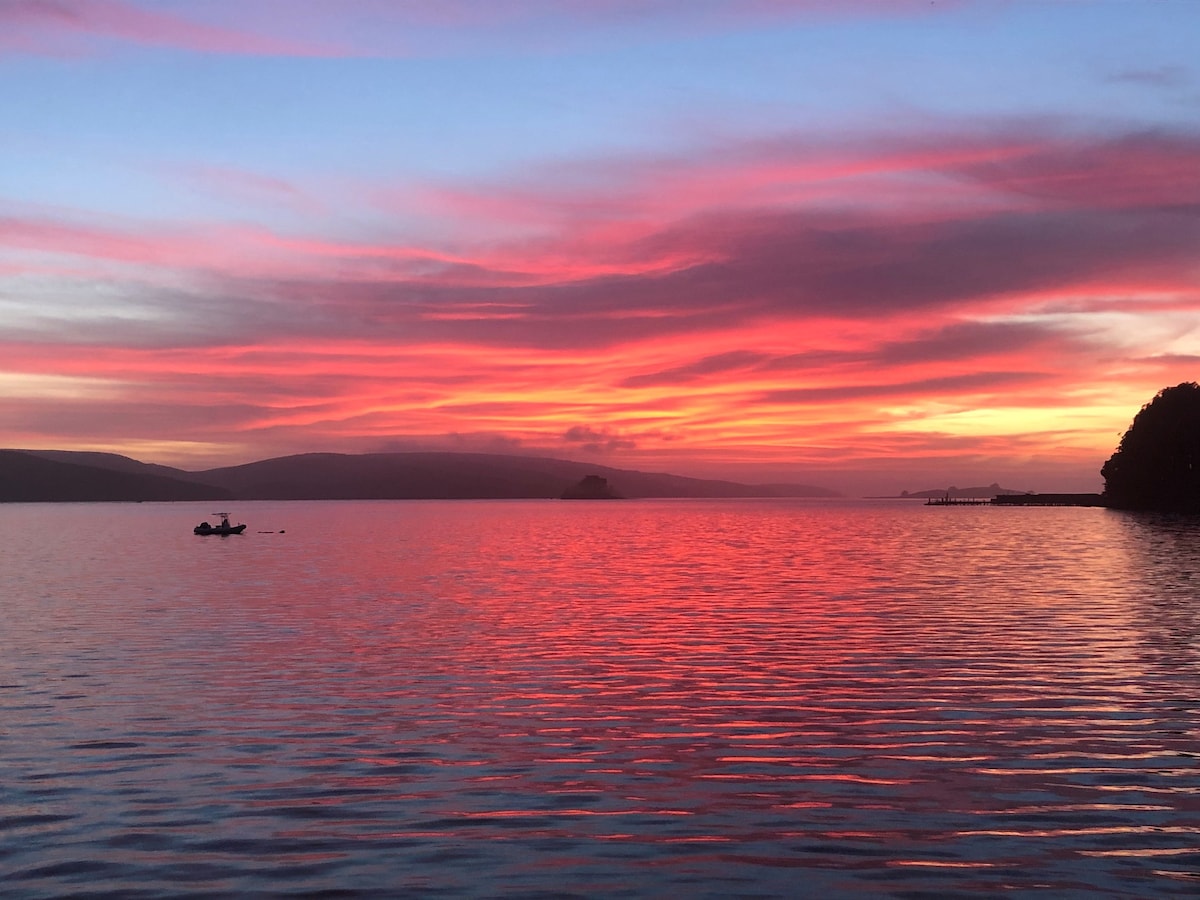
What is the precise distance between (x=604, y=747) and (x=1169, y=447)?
18486 cm

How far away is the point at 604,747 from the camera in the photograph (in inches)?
932

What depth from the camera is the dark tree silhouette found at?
181m

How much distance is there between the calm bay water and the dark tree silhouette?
142m

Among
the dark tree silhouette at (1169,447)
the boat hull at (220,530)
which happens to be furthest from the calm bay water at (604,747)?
the dark tree silhouette at (1169,447)

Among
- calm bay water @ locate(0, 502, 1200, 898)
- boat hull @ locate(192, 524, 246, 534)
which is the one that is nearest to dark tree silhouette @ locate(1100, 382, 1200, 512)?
calm bay water @ locate(0, 502, 1200, 898)

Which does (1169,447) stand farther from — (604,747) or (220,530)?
(604,747)

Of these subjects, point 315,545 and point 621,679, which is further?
point 315,545

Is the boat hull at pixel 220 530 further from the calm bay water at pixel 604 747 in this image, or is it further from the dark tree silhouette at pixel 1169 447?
the dark tree silhouette at pixel 1169 447

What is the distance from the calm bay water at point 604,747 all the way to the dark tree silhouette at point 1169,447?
142014mm

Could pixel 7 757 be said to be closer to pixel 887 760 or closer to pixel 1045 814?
pixel 887 760

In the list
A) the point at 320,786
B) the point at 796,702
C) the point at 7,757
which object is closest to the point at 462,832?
the point at 320,786

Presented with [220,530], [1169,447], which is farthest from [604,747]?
[1169,447]

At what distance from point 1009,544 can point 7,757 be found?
110 meters

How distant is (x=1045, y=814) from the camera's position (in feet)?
60.5
